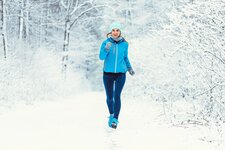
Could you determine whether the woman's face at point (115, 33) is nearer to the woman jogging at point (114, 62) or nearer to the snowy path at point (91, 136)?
the woman jogging at point (114, 62)

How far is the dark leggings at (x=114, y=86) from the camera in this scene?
711 cm

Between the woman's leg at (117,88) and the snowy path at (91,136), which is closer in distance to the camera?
the snowy path at (91,136)

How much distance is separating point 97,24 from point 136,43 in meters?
18.7

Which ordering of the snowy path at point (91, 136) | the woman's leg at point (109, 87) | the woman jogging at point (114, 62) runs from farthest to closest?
the woman's leg at point (109, 87), the woman jogging at point (114, 62), the snowy path at point (91, 136)

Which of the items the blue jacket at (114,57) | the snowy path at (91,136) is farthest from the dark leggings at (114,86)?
the snowy path at (91,136)

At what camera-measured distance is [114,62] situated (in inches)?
277

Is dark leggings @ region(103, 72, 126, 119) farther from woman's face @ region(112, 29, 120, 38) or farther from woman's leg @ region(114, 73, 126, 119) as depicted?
woman's face @ region(112, 29, 120, 38)

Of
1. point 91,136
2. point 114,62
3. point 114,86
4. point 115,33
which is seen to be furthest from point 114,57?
point 91,136

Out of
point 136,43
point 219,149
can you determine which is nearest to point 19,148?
point 219,149

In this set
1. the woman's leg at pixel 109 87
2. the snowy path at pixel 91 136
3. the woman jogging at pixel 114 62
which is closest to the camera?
the snowy path at pixel 91 136

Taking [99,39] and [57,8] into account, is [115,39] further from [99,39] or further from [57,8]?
[99,39]

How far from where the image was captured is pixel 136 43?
17859 millimetres

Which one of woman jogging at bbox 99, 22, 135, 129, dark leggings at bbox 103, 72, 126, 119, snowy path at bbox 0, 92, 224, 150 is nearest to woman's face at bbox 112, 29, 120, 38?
woman jogging at bbox 99, 22, 135, 129

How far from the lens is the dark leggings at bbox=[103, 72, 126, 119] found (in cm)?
711
